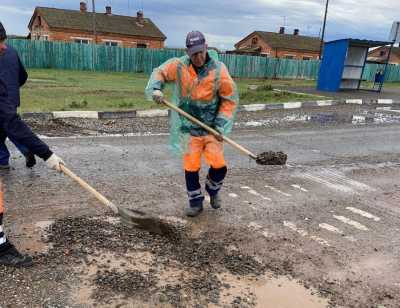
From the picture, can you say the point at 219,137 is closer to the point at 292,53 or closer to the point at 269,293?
the point at 269,293

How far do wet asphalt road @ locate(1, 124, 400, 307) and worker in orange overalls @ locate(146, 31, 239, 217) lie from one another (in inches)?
16.0

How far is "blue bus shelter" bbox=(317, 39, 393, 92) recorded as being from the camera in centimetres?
1922

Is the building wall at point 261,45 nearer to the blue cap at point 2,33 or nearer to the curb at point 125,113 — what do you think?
the curb at point 125,113

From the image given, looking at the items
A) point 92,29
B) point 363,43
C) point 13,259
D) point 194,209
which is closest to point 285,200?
point 194,209

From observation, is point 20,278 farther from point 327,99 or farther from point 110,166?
point 327,99

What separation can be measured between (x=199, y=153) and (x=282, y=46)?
46635mm

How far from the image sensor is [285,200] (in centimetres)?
515

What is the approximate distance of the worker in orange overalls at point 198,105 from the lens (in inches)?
169

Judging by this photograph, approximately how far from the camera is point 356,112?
14.2 meters

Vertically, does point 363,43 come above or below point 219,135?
above

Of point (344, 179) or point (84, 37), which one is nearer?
point (344, 179)

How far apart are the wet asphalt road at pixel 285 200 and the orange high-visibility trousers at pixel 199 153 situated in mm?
532

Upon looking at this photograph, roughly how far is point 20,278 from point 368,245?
3046 millimetres

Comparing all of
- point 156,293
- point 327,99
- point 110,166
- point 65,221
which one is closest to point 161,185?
point 110,166
